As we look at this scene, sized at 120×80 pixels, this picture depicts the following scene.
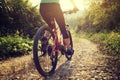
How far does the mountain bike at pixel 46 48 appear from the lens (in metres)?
4.71

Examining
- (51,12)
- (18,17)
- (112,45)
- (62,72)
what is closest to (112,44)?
(112,45)

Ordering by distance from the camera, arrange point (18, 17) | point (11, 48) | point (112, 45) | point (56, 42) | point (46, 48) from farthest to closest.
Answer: point (18, 17) → point (112, 45) → point (11, 48) → point (56, 42) → point (46, 48)

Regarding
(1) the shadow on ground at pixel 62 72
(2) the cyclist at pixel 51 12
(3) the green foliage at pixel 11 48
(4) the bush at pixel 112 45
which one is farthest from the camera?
(4) the bush at pixel 112 45

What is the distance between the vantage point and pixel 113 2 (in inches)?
648

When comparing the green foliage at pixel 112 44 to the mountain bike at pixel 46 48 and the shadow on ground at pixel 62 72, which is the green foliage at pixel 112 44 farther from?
the mountain bike at pixel 46 48

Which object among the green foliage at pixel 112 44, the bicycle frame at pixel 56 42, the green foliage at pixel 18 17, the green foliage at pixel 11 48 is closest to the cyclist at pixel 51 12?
the bicycle frame at pixel 56 42

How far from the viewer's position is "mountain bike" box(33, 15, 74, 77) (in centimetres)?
471

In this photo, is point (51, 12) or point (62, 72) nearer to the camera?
point (51, 12)

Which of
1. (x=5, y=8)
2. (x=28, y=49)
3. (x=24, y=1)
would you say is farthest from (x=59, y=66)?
(x=24, y=1)

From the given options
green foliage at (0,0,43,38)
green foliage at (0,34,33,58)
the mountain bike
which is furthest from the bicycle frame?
green foliage at (0,0,43,38)

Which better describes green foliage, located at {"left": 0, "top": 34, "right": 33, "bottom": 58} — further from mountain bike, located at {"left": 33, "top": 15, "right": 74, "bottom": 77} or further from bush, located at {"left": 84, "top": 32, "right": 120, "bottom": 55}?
mountain bike, located at {"left": 33, "top": 15, "right": 74, "bottom": 77}

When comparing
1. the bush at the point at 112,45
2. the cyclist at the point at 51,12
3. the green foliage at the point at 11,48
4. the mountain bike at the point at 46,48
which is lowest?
the bush at the point at 112,45

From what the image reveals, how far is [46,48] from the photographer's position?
205 inches

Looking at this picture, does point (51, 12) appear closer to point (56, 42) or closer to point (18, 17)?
point (56, 42)
